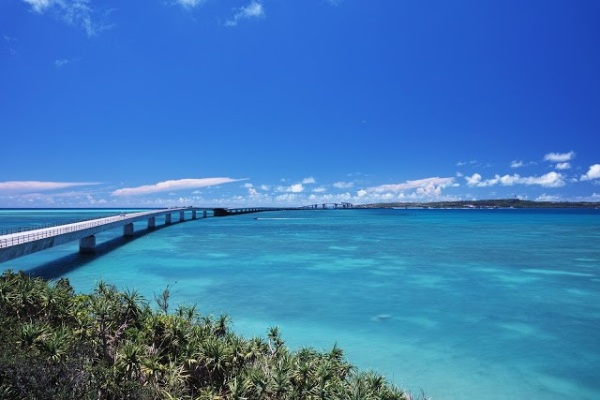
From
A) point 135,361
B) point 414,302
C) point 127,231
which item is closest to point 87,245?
point 127,231

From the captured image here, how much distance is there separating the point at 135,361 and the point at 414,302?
1920cm

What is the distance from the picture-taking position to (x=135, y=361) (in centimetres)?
980

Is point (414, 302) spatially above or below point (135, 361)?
below

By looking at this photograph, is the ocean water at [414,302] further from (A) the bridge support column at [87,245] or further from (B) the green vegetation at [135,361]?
(B) the green vegetation at [135,361]

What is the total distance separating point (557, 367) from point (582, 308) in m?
11.6

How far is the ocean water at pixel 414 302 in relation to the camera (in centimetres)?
1495

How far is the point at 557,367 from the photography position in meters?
15.4

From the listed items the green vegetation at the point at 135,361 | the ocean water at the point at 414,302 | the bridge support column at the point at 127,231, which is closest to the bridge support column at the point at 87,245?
the ocean water at the point at 414,302

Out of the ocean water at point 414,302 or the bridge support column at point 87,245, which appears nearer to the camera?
the ocean water at point 414,302

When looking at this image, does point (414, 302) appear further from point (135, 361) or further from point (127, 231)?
point (127, 231)

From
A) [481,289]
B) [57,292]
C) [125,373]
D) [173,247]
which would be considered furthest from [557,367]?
[173,247]

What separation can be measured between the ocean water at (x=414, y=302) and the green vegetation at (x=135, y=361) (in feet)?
18.3

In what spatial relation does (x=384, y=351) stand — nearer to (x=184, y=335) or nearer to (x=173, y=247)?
(x=184, y=335)

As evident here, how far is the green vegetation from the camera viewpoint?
8.73 m
